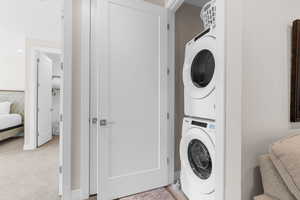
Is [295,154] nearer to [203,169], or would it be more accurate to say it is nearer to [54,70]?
[203,169]

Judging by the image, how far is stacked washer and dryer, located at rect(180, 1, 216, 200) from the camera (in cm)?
124

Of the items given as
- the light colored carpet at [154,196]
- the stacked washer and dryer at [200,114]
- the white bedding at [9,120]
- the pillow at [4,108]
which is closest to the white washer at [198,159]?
the stacked washer and dryer at [200,114]

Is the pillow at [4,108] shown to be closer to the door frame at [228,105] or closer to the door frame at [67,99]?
the door frame at [67,99]

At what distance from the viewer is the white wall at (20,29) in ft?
7.72

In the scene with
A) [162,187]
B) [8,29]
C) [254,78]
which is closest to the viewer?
[254,78]

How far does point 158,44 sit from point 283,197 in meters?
1.71

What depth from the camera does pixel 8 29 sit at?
3.14m

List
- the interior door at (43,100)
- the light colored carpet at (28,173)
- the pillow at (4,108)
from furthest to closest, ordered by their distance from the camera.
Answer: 1. the pillow at (4,108)
2. the interior door at (43,100)
3. the light colored carpet at (28,173)

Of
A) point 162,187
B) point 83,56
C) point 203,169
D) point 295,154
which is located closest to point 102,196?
point 162,187

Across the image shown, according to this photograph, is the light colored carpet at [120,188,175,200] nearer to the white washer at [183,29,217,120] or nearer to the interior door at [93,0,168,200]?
the interior door at [93,0,168,200]

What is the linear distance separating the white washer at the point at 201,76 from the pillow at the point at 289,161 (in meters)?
0.45

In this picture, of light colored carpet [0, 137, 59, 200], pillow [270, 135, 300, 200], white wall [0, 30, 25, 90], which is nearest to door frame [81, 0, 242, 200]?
pillow [270, 135, 300, 200]

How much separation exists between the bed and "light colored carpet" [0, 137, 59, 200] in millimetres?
519

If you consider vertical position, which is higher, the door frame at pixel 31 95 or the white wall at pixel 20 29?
the white wall at pixel 20 29
